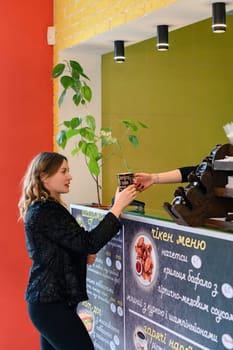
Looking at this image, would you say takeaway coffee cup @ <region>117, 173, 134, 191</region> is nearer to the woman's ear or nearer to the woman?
the woman

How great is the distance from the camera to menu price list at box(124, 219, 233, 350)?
2.13 m

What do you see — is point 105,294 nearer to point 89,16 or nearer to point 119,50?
point 119,50

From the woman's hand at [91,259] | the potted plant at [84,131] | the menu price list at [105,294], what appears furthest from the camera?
the potted plant at [84,131]

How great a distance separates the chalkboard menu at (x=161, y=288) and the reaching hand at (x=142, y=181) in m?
0.18

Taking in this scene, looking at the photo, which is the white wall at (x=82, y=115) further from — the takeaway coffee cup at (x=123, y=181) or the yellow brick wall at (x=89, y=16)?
the takeaway coffee cup at (x=123, y=181)

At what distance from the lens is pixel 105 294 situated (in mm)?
3113

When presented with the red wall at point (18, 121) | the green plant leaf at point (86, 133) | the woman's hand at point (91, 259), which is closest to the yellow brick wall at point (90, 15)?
the red wall at point (18, 121)

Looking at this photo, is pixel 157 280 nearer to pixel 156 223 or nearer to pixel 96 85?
pixel 156 223

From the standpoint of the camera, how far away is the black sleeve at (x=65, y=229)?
8.75 ft

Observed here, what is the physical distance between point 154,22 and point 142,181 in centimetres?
101

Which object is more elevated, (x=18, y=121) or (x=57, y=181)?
(x=18, y=121)

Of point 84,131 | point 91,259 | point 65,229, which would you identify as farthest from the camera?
point 84,131

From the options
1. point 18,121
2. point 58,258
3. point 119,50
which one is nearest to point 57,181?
point 58,258

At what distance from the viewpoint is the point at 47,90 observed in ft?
14.4
